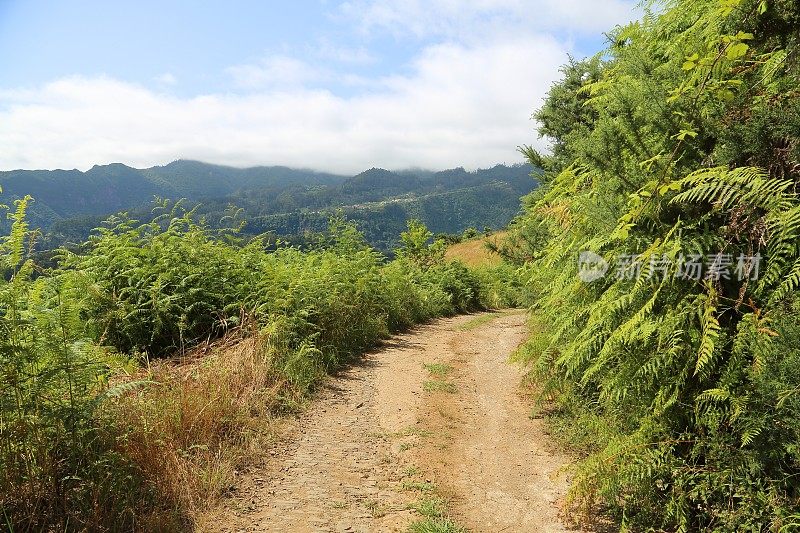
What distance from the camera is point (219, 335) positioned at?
27.5 feet

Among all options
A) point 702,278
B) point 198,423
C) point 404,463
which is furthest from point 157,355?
point 702,278

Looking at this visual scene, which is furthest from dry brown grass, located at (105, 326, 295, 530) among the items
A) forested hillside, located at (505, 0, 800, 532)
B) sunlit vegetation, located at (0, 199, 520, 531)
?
forested hillside, located at (505, 0, 800, 532)

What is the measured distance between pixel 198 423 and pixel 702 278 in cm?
460

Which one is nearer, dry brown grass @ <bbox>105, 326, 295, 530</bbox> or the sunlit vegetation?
the sunlit vegetation

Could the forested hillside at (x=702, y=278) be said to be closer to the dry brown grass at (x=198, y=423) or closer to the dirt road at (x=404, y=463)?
the dirt road at (x=404, y=463)

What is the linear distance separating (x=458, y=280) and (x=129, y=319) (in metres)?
15.7

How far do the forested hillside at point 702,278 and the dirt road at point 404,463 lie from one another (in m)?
0.95

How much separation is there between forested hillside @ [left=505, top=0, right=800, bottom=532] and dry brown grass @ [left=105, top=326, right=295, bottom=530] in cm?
305

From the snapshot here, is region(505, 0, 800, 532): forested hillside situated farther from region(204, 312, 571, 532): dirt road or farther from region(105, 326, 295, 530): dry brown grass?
region(105, 326, 295, 530): dry brown grass

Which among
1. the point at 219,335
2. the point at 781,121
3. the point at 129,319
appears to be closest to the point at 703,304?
the point at 781,121

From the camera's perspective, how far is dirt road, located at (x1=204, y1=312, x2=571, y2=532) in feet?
13.6

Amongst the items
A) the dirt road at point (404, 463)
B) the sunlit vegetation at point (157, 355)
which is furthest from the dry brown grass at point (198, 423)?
the dirt road at point (404, 463)

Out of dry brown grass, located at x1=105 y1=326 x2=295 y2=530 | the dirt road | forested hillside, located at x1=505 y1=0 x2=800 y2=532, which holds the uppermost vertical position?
forested hillside, located at x1=505 y1=0 x2=800 y2=532

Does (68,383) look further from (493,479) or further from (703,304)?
(703,304)
